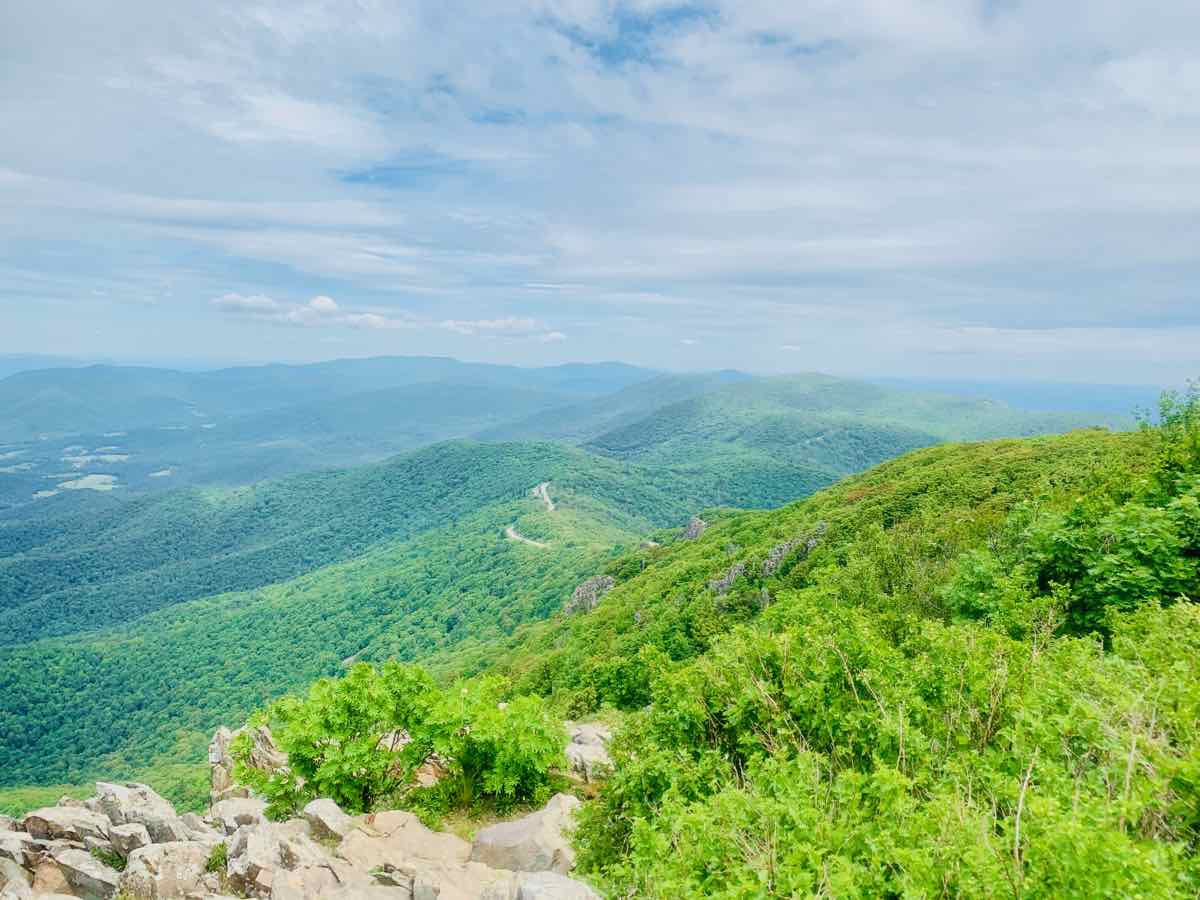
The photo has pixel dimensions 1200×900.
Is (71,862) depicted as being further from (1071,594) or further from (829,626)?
(1071,594)

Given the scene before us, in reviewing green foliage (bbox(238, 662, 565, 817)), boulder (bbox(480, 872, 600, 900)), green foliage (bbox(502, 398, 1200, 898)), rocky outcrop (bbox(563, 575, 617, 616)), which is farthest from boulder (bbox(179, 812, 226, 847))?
rocky outcrop (bbox(563, 575, 617, 616))

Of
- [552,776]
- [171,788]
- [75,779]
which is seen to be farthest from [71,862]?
[75,779]

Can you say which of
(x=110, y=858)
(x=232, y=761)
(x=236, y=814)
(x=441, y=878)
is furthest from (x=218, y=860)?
(x=232, y=761)

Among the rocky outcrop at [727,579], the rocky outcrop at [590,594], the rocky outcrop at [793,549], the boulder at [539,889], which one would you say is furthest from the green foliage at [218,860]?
the rocky outcrop at [590,594]

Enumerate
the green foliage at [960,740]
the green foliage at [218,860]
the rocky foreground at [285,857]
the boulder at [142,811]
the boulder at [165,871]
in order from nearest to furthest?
the green foliage at [960,740]
the rocky foreground at [285,857]
the boulder at [165,871]
the green foliage at [218,860]
the boulder at [142,811]

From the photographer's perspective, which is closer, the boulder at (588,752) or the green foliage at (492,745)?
the green foliage at (492,745)

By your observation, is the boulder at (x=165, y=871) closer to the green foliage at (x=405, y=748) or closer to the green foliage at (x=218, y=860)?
the green foliage at (x=218, y=860)

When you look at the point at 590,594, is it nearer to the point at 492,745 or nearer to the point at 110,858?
the point at 492,745

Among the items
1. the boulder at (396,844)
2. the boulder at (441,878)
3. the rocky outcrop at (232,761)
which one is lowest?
the rocky outcrop at (232,761)

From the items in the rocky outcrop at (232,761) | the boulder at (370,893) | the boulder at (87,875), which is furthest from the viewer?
the rocky outcrop at (232,761)
